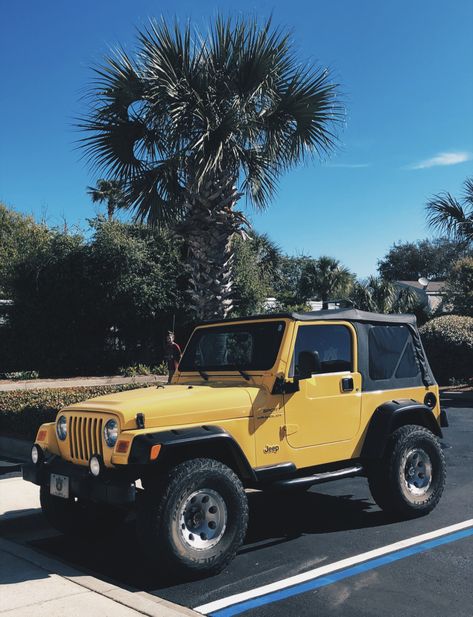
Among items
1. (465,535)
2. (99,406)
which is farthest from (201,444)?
(465,535)

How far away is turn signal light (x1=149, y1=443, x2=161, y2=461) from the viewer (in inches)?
167

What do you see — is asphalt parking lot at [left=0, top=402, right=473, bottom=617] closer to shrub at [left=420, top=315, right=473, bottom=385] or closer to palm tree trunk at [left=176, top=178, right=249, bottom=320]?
palm tree trunk at [left=176, top=178, right=249, bottom=320]

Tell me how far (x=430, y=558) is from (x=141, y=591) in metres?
2.15

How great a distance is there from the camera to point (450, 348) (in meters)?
17.1

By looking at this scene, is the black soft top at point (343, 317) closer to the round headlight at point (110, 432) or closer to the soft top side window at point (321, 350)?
the soft top side window at point (321, 350)

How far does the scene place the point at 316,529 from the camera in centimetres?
555

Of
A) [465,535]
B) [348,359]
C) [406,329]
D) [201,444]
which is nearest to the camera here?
[201,444]

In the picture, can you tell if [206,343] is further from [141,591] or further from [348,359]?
[141,591]

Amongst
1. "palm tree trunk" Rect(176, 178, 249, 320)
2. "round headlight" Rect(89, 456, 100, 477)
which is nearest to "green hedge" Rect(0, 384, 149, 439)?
"palm tree trunk" Rect(176, 178, 249, 320)

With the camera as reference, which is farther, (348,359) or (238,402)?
(348,359)

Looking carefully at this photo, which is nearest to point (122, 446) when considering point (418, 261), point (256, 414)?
point (256, 414)

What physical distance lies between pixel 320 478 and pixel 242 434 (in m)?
0.85

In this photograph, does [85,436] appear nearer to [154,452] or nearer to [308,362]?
[154,452]

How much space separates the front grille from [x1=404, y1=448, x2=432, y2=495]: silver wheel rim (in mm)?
2812
